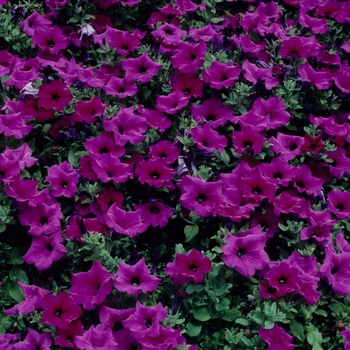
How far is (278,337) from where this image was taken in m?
2.76

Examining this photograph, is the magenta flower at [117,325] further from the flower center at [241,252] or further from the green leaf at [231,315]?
the flower center at [241,252]

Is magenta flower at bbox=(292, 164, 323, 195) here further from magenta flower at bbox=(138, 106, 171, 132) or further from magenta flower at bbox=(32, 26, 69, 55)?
magenta flower at bbox=(32, 26, 69, 55)

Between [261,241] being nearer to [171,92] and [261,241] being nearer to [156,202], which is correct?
[156,202]

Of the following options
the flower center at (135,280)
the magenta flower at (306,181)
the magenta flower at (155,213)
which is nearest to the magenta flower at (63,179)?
the magenta flower at (155,213)

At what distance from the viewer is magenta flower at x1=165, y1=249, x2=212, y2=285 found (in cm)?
288

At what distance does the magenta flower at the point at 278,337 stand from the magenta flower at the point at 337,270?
1.17 ft

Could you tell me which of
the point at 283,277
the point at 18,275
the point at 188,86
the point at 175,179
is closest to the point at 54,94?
the point at 188,86

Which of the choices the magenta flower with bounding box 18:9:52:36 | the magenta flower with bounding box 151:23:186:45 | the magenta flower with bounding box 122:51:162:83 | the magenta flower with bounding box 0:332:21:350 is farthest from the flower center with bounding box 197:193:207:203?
the magenta flower with bounding box 18:9:52:36

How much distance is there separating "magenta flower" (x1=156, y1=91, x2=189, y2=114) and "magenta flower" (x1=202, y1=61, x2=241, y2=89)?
200 millimetres

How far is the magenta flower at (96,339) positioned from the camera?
2.71 m

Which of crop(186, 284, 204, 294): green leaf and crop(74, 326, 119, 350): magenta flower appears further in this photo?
crop(186, 284, 204, 294): green leaf

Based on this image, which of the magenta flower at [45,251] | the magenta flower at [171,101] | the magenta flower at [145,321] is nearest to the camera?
the magenta flower at [145,321]

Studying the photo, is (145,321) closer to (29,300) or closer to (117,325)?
(117,325)

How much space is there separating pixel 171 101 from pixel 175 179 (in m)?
0.55
